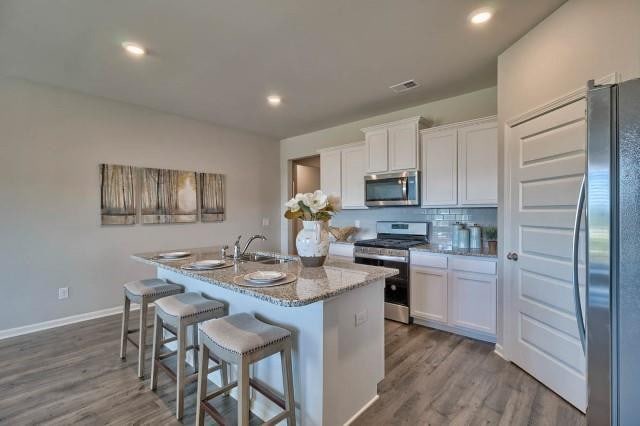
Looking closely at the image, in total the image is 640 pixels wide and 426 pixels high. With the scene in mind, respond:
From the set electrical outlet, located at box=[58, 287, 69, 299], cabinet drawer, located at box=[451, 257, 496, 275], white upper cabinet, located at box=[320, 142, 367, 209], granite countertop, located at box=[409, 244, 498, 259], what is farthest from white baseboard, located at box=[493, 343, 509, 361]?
electrical outlet, located at box=[58, 287, 69, 299]

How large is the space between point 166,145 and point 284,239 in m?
2.60

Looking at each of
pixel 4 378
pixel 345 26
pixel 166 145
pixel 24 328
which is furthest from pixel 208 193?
pixel 345 26

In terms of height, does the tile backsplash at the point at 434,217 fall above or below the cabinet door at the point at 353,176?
below

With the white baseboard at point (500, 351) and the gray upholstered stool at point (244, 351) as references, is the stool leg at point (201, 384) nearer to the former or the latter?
the gray upholstered stool at point (244, 351)

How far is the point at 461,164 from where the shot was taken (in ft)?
10.8

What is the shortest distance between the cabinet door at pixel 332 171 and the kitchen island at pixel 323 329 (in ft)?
8.20

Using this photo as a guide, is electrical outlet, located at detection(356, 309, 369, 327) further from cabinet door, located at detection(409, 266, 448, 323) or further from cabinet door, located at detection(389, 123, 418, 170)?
cabinet door, located at detection(389, 123, 418, 170)

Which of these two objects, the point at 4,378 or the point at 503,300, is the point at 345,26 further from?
the point at 4,378

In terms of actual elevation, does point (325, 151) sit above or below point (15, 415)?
above

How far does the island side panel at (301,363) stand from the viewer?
5.13ft

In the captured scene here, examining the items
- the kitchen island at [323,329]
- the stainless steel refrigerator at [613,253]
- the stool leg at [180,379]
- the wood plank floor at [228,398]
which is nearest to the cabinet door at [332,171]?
the wood plank floor at [228,398]

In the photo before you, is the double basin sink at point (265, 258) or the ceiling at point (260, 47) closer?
the ceiling at point (260, 47)

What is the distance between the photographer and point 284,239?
5.70m

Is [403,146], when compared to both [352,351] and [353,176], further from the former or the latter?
[352,351]
